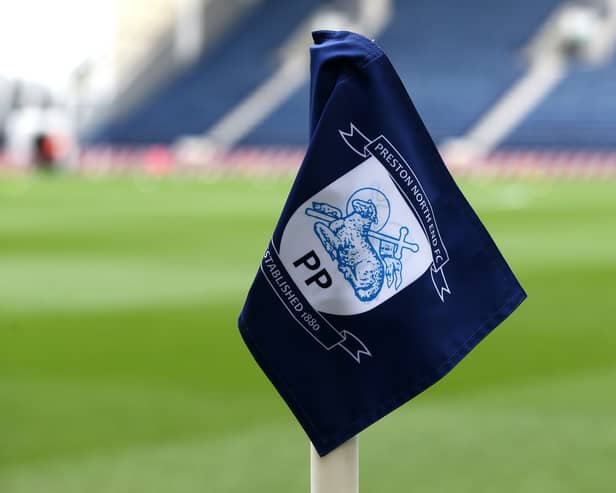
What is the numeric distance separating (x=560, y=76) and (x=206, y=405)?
27.0 meters

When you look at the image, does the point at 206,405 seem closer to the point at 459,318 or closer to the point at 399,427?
the point at 399,427

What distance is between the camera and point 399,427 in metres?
3.98

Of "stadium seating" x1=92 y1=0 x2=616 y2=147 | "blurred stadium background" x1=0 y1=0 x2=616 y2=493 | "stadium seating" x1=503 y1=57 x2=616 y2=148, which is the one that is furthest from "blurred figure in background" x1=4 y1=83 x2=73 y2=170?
"stadium seating" x1=503 y1=57 x2=616 y2=148

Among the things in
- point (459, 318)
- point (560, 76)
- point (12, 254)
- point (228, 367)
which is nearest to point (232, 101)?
point (560, 76)

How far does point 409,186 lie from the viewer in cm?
207

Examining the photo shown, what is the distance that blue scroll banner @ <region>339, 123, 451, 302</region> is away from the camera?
203cm

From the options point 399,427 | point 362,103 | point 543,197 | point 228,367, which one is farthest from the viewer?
point 543,197

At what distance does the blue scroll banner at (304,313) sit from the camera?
2055 mm

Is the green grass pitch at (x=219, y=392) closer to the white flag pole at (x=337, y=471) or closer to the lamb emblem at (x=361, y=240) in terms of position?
the white flag pole at (x=337, y=471)

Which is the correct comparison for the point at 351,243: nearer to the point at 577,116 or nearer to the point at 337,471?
Answer: the point at 337,471

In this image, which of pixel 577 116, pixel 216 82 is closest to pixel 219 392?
pixel 577 116

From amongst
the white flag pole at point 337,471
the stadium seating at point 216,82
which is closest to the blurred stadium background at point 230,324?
the white flag pole at point 337,471

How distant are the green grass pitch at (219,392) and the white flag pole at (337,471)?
4.00 ft

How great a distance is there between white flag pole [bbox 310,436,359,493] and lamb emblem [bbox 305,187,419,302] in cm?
27
